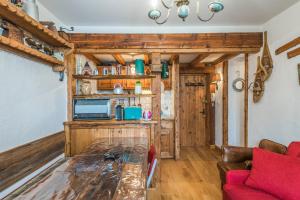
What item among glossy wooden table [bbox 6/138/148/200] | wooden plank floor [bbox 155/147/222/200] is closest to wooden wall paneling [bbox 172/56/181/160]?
wooden plank floor [bbox 155/147/222/200]

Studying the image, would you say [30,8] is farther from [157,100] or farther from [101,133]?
[157,100]

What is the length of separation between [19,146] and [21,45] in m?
0.96

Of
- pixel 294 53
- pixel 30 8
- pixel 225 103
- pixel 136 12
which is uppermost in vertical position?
pixel 136 12

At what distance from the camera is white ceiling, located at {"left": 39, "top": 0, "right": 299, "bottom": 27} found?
2498 mm

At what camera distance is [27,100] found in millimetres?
2195

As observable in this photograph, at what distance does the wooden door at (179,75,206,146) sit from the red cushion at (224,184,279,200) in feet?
12.2

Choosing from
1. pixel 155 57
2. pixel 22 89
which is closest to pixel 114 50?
pixel 155 57

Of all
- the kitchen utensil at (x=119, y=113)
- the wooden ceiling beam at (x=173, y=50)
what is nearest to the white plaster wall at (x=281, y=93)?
the wooden ceiling beam at (x=173, y=50)

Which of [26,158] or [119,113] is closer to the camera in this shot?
[26,158]

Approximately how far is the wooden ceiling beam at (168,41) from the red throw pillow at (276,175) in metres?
1.86

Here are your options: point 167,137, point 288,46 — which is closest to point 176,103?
point 167,137

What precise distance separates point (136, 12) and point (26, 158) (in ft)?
7.00

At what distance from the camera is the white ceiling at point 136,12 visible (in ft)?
8.20

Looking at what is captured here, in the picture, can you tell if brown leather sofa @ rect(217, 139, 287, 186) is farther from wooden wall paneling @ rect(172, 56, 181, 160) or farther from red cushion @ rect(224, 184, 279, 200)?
wooden wall paneling @ rect(172, 56, 181, 160)
